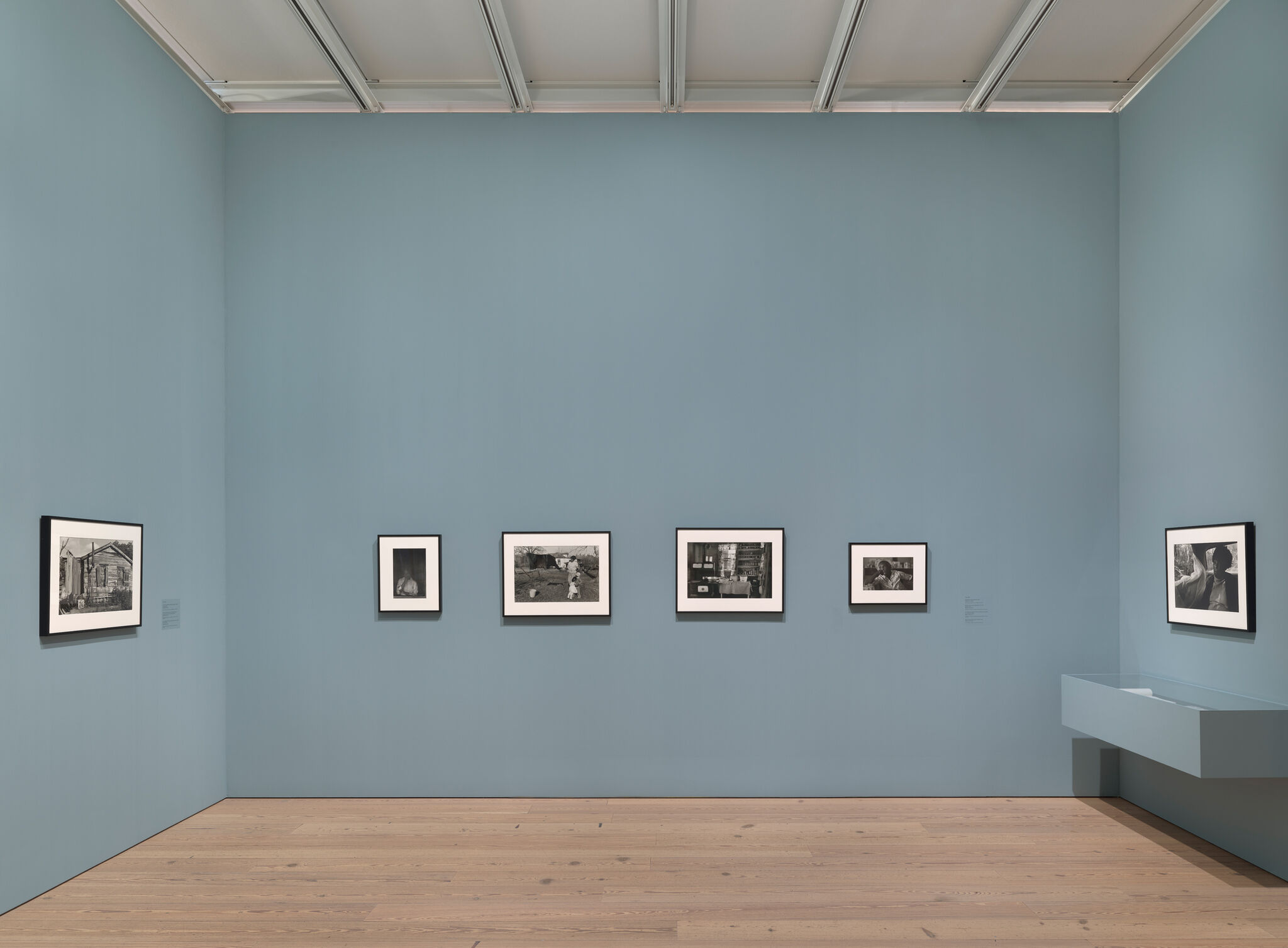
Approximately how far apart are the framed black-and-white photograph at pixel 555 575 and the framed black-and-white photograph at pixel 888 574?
246 cm

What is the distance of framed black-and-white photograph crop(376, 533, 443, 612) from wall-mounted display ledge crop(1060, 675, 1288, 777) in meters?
6.17

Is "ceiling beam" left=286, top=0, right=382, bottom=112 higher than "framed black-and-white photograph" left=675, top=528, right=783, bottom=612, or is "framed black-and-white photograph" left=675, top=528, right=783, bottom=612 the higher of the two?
"ceiling beam" left=286, top=0, right=382, bottom=112

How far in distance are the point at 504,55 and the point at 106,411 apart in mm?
4620

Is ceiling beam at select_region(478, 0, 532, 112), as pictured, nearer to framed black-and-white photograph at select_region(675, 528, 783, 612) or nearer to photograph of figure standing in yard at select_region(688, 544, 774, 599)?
framed black-and-white photograph at select_region(675, 528, 783, 612)

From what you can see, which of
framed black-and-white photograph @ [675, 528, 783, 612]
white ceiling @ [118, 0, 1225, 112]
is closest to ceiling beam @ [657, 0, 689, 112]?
white ceiling @ [118, 0, 1225, 112]

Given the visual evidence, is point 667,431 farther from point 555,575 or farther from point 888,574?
point 888,574

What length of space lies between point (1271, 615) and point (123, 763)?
30.0ft

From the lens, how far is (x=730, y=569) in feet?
28.1

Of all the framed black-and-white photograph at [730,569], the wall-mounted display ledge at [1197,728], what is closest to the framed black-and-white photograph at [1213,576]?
the wall-mounted display ledge at [1197,728]

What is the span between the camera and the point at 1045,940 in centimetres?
541

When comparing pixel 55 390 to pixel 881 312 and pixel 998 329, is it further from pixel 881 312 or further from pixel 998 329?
pixel 998 329

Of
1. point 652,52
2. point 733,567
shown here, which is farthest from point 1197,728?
point 652,52

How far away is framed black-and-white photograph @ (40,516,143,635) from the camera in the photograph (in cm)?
621

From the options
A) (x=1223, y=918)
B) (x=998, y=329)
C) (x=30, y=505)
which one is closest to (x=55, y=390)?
(x=30, y=505)
